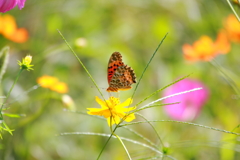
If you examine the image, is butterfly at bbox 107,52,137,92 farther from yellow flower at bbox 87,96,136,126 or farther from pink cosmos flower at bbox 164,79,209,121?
pink cosmos flower at bbox 164,79,209,121

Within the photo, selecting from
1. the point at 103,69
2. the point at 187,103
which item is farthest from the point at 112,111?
the point at 103,69

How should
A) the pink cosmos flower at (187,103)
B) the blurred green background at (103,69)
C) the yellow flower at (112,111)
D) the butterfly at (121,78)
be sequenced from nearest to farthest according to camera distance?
1. the yellow flower at (112,111)
2. the butterfly at (121,78)
3. the blurred green background at (103,69)
4. the pink cosmos flower at (187,103)

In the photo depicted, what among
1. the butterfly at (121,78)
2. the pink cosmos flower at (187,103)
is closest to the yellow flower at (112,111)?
the butterfly at (121,78)

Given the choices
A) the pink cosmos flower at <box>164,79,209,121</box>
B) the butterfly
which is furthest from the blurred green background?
the butterfly

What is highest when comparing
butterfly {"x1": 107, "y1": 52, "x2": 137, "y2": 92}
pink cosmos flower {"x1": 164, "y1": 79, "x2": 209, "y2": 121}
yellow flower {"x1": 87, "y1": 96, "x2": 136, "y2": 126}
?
butterfly {"x1": 107, "y1": 52, "x2": 137, "y2": 92}

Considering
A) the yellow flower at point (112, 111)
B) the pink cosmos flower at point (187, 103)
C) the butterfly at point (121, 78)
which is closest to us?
the yellow flower at point (112, 111)

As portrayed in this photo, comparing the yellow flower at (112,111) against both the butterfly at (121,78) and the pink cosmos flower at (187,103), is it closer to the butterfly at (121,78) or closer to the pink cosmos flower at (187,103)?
the butterfly at (121,78)

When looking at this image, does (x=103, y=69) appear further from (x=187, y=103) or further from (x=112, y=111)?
(x=112, y=111)

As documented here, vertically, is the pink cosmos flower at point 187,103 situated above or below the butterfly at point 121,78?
below
